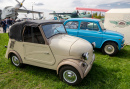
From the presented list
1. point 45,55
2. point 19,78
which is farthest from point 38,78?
point 45,55

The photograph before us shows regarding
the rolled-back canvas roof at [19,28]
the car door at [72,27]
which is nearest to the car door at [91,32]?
the car door at [72,27]

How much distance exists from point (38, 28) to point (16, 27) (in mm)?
969

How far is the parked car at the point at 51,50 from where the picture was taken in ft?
8.35

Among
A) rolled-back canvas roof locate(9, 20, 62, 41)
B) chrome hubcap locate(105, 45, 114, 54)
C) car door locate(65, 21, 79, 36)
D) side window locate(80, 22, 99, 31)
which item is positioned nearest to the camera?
rolled-back canvas roof locate(9, 20, 62, 41)

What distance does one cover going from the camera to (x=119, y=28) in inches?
281

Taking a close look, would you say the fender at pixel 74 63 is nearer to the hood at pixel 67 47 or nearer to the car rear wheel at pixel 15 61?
the hood at pixel 67 47

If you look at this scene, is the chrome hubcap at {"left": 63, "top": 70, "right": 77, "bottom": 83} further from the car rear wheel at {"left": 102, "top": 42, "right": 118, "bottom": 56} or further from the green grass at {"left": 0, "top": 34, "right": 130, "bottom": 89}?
the car rear wheel at {"left": 102, "top": 42, "right": 118, "bottom": 56}

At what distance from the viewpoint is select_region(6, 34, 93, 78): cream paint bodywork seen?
255cm

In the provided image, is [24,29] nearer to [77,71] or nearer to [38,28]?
[38,28]

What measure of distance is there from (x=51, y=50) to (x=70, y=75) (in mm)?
880

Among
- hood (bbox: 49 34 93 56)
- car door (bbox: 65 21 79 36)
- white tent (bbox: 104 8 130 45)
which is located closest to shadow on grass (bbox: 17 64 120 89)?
hood (bbox: 49 34 93 56)

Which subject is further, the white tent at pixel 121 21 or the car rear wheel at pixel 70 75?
the white tent at pixel 121 21

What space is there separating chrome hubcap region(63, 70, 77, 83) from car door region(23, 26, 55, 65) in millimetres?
506

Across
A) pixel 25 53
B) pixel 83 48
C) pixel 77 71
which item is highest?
pixel 83 48
